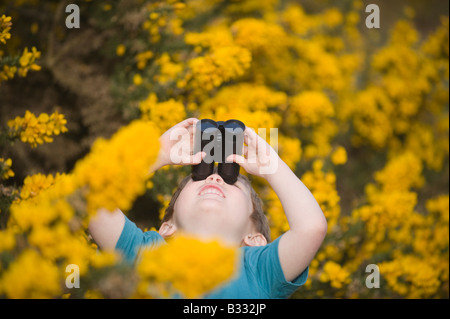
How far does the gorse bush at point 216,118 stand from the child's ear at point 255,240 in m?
0.44

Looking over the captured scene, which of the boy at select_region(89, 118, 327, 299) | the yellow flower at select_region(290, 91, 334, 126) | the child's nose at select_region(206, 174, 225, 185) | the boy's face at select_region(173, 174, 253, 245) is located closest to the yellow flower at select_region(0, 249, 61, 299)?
the boy at select_region(89, 118, 327, 299)

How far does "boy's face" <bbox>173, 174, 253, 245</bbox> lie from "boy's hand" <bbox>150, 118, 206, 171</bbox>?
0.10 m

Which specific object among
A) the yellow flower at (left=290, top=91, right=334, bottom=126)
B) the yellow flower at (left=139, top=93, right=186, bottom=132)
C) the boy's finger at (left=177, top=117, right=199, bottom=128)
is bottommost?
the boy's finger at (left=177, top=117, right=199, bottom=128)

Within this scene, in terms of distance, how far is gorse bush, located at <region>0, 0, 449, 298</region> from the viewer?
0.99m

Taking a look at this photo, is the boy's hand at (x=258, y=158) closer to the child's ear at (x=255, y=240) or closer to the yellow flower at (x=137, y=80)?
the child's ear at (x=255, y=240)

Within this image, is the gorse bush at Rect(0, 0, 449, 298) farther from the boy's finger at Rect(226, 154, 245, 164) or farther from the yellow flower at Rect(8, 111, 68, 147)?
the boy's finger at Rect(226, 154, 245, 164)

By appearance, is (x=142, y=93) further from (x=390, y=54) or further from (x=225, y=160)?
(x=390, y=54)

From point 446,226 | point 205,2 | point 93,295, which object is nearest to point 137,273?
point 93,295

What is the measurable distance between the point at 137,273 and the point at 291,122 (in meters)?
1.96

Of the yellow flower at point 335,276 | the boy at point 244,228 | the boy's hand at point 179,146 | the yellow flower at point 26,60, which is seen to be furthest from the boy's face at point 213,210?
the yellow flower at point 26,60

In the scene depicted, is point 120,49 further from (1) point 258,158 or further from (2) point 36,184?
(1) point 258,158

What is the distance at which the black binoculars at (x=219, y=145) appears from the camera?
5.06 ft
